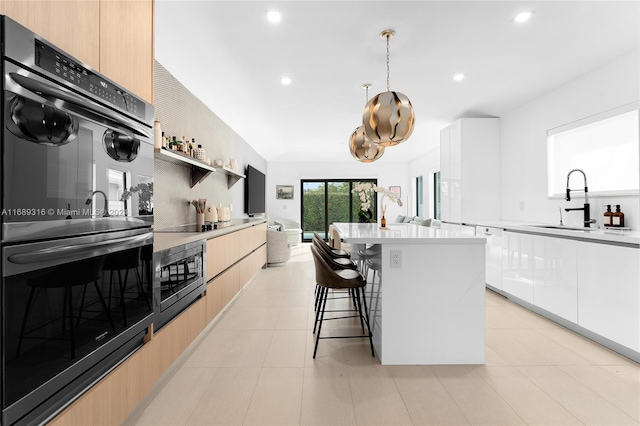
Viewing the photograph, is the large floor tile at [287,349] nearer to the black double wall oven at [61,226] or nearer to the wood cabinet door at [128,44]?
the black double wall oven at [61,226]

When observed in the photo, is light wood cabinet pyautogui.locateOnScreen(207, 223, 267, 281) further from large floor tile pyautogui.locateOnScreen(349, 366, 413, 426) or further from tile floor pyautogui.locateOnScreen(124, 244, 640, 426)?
large floor tile pyautogui.locateOnScreen(349, 366, 413, 426)

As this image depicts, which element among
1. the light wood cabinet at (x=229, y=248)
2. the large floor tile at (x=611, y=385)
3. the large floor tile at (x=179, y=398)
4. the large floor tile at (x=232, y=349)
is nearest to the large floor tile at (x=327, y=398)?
the large floor tile at (x=232, y=349)

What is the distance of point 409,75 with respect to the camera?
361 centimetres

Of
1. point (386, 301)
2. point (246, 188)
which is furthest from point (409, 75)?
point (246, 188)

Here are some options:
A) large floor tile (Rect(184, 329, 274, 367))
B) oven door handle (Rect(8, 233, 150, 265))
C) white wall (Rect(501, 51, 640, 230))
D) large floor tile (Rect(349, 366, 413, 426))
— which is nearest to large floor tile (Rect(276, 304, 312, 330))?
large floor tile (Rect(184, 329, 274, 367))

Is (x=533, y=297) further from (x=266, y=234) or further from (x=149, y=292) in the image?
(x=266, y=234)

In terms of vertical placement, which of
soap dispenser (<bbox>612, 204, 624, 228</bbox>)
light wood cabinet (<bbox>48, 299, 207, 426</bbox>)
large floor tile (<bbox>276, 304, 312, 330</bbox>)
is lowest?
large floor tile (<bbox>276, 304, 312, 330</bbox>)

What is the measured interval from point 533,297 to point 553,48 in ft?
7.70

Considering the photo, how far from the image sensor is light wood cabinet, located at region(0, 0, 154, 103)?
1.09 meters

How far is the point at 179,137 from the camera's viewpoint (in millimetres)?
3500

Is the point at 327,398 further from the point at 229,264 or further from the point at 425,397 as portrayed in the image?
the point at 229,264

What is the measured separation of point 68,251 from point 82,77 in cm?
64

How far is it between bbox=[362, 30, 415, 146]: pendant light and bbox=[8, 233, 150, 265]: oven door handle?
6.41ft

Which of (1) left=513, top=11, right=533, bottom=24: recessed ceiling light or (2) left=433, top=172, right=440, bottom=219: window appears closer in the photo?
(1) left=513, top=11, right=533, bottom=24: recessed ceiling light
